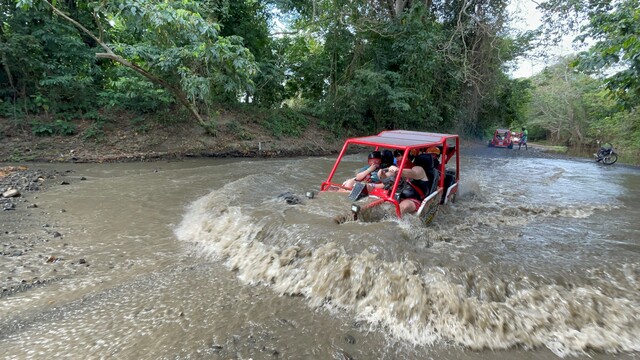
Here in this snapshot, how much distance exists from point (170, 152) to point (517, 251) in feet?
32.8

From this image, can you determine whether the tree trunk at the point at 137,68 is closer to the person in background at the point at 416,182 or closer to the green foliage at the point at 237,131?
the green foliage at the point at 237,131

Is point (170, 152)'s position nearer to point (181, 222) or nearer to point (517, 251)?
point (181, 222)

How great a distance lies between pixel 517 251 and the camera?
4164mm

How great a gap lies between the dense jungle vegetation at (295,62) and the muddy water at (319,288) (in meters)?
3.92

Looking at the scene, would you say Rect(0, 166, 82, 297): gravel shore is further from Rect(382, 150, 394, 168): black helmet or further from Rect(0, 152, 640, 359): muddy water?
Rect(382, 150, 394, 168): black helmet

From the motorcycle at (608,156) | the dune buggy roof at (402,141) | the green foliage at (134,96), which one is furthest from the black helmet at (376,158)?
the motorcycle at (608,156)

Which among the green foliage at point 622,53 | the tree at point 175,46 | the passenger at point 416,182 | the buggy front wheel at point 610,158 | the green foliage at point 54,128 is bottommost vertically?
the buggy front wheel at point 610,158

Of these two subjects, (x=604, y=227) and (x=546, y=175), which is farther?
(x=546, y=175)

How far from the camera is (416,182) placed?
5109 millimetres

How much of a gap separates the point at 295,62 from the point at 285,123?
12.8ft

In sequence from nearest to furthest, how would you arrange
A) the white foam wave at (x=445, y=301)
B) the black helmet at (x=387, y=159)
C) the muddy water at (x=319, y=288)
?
the muddy water at (x=319, y=288) → the white foam wave at (x=445, y=301) → the black helmet at (x=387, y=159)

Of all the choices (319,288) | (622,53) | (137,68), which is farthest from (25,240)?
(622,53)

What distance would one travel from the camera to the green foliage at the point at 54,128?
32.6 feet

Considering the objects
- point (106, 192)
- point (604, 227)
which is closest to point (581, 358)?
point (604, 227)
